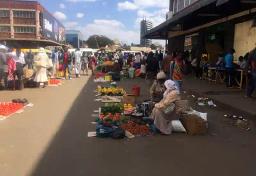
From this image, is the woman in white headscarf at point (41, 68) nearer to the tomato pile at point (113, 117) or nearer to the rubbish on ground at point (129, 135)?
the tomato pile at point (113, 117)

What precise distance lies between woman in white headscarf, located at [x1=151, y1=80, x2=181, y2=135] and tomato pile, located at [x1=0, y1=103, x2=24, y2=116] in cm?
455

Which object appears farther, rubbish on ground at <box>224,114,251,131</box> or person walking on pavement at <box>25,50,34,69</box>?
person walking on pavement at <box>25,50,34,69</box>

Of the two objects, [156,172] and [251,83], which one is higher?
[251,83]

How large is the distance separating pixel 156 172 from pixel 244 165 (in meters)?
1.56

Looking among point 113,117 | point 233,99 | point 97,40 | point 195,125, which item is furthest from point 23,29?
point 195,125

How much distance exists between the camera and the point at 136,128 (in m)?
9.21

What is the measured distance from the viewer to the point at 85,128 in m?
9.80

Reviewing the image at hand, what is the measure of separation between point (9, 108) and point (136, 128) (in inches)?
192

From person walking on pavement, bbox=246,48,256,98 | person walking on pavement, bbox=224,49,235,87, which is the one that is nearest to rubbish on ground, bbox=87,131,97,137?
person walking on pavement, bbox=246,48,256,98

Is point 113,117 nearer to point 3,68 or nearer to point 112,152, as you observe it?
point 112,152

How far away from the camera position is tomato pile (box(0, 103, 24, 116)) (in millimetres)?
11698

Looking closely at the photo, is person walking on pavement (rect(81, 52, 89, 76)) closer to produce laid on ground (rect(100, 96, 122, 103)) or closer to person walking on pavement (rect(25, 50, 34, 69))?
person walking on pavement (rect(25, 50, 34, 69))

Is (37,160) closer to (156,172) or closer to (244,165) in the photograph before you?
(156,172)

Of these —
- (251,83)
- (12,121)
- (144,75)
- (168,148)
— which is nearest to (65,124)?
(12,121)
